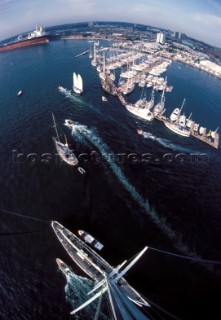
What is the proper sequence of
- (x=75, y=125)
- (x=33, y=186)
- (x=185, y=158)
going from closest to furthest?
(x=33, y=186) → (x=185, y=158) → (x=75, y=125)

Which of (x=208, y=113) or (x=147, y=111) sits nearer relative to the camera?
(x=147, y=111)

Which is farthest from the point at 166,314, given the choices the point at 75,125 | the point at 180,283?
the point at 75,125

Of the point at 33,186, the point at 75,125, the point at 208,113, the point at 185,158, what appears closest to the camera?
the point at 33,186

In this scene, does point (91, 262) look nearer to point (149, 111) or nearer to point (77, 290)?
point (77, 290)

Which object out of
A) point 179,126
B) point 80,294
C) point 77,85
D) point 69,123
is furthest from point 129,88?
point 80,294

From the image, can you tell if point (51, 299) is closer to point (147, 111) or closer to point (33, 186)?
point (33, 186)

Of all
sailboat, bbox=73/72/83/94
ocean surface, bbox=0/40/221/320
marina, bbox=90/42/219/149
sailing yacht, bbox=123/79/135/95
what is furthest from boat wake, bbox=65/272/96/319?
sailing yacht, bbox=123/79/135/95

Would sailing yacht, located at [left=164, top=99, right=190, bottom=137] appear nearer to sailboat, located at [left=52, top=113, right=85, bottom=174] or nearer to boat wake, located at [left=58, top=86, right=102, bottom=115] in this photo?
boat wake, located at [left=58, top=86, right=102, bottom=115]

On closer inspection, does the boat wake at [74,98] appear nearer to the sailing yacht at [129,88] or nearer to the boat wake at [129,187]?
the boat wake at [129,187]
